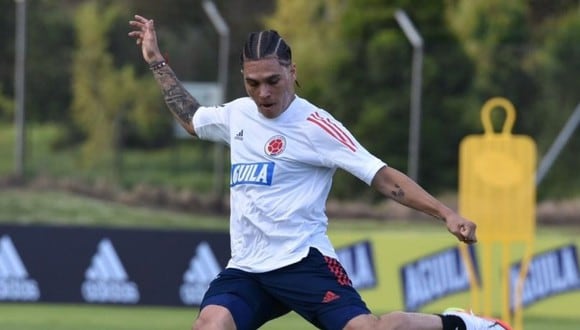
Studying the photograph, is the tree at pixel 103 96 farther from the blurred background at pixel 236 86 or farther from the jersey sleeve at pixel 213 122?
the jersey sleeve at pixel 213 122

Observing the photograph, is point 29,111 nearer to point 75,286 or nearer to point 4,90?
point 4,90

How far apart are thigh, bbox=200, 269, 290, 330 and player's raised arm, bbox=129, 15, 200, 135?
94 centimetres

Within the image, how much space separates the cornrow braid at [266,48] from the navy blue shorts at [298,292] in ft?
3.05

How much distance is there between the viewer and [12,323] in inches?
533

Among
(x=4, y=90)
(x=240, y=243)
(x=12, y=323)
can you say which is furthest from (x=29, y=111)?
(x=240, y=243)

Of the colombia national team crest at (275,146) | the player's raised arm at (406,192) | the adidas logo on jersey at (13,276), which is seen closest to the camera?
the player's raised arm at (406,192)

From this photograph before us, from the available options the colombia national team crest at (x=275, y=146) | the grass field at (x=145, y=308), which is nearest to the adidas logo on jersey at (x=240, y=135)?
the colombia national team crest at (x=275, y=146)

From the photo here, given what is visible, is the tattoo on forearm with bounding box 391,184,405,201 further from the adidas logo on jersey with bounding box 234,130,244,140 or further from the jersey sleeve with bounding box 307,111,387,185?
the adidas logo on jersey with bounding box 234,130,244,140

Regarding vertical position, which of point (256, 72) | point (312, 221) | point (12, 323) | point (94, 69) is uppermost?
point (94, 69)

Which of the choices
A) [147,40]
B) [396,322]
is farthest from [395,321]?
[147,40]

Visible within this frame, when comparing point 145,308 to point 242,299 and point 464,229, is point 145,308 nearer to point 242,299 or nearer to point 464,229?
point 242,299

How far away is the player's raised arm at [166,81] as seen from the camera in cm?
769

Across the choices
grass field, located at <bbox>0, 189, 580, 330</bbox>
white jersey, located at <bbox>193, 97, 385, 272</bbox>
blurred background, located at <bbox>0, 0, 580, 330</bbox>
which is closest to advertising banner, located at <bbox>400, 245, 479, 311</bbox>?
grass field, located at <bbox>0, 189, 580, 330</bbox>

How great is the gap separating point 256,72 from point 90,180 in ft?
46.9
